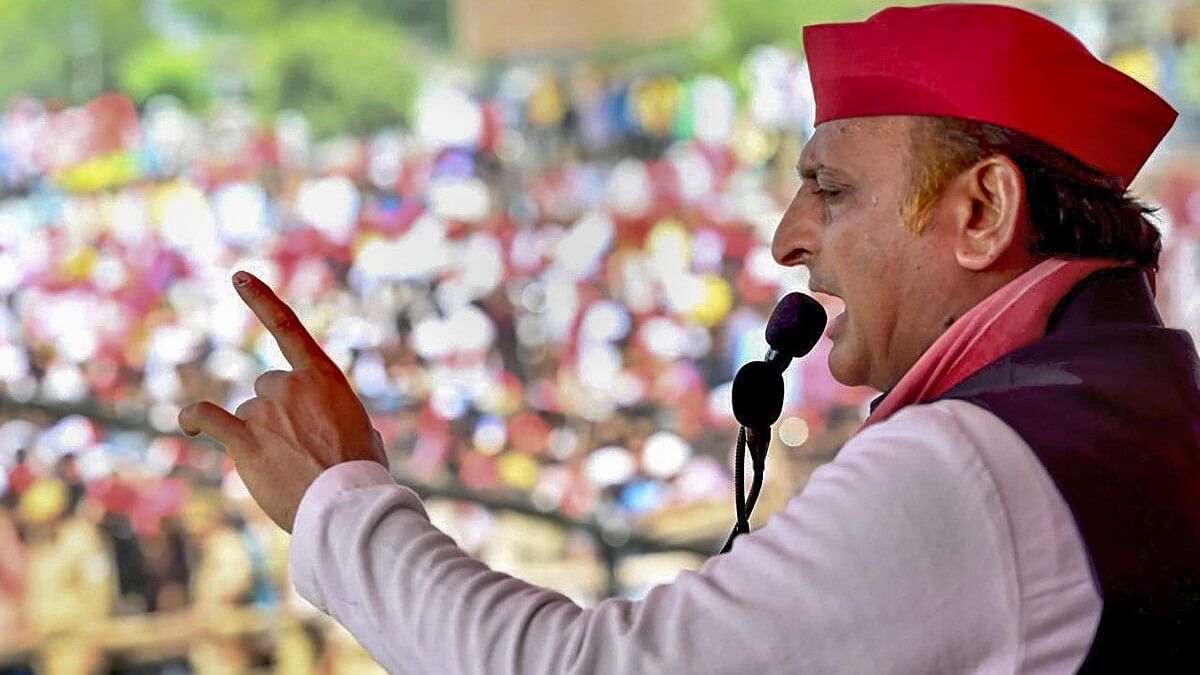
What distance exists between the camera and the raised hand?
98 cm

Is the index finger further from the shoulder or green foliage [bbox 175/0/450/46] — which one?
green foliage [bbox 175/0/450/46]

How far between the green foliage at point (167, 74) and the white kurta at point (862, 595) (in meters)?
2.99

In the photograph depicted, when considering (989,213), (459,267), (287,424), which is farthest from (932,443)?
(459,267)

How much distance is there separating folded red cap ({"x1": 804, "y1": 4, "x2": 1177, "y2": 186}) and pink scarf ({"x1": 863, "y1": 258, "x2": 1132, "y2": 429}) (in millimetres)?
83

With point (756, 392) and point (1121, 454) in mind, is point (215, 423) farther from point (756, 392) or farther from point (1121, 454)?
point (1121, 454)

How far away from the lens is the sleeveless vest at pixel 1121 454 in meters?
0.88

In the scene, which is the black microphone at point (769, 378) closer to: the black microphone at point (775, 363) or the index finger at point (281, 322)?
the black microphone at point (775, 363)

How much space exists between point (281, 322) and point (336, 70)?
284cm

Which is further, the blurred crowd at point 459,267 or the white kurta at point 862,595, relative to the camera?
the blurred crowd at point 459,267

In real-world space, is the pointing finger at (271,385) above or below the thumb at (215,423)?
above

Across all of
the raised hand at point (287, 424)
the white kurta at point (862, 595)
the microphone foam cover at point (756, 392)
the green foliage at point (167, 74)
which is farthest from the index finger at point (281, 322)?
the green foliage at point (167, 74)

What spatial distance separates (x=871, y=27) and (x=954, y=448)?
33 cm

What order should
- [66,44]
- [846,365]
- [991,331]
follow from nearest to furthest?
[991,331], [846,365], [66,44]

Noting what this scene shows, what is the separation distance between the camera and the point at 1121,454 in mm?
903
